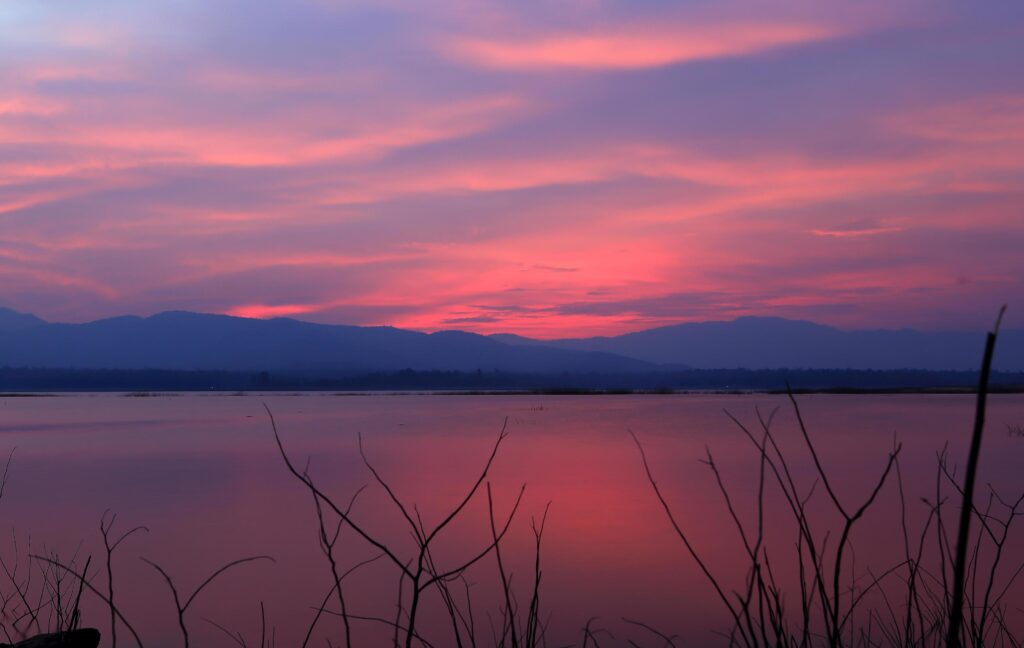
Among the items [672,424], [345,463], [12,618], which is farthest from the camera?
[672,424]

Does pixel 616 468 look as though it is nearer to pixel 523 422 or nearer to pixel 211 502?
pixel 211 502

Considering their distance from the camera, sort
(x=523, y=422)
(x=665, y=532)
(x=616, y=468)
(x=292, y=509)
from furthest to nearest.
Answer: (x=523, y=422), (x=616, y=468), (x=292, y=509), (x=665, y=532)

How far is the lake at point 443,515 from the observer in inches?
315

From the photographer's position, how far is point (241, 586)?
29.0 ft

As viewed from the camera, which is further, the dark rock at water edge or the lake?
the lake

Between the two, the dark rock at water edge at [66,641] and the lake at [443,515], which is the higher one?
the dark rock at water edge at [66,641]

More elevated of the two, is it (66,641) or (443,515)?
(66,641)

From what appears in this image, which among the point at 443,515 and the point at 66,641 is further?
the point at 443,515

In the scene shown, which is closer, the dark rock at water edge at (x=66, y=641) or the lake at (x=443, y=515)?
the dark rock at water edge at (x=66, y=641)

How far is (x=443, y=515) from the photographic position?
42.5ft

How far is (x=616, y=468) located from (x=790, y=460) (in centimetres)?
367

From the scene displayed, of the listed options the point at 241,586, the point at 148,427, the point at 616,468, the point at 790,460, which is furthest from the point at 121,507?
the point at 148,427

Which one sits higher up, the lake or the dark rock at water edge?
the dark rock at water edge

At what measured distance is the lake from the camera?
8.00 metres
